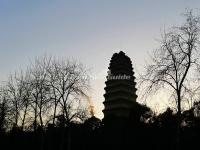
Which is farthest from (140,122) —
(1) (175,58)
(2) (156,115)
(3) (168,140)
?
(1) (175,58)

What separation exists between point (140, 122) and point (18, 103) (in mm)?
21792

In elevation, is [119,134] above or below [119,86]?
below

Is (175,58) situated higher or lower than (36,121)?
higher

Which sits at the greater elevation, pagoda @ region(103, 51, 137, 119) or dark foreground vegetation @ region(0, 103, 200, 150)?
pagoda @ region(103, 51, 137, 119)

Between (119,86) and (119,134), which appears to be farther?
(119,86)

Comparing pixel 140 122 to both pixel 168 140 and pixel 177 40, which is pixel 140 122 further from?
pixel 177 40

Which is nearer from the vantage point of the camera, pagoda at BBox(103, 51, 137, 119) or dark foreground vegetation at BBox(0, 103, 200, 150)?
dark foreground vegetation at BBox(0, 103, 200, 150)

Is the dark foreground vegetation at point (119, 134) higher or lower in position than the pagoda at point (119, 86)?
lower

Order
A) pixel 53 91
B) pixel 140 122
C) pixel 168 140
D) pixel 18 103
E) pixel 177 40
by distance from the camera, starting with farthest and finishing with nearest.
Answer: pixel 140 122 < pixel 168 140 < pixel 18 103 < pixel 53 91 < pixel 177 40

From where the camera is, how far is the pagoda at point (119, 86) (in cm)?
13120

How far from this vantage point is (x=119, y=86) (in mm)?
136875

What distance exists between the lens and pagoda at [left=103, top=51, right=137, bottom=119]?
131200mm

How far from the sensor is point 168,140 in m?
49.6

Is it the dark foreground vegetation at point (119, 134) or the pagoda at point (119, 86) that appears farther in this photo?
the pagoda at point (119, 86)
